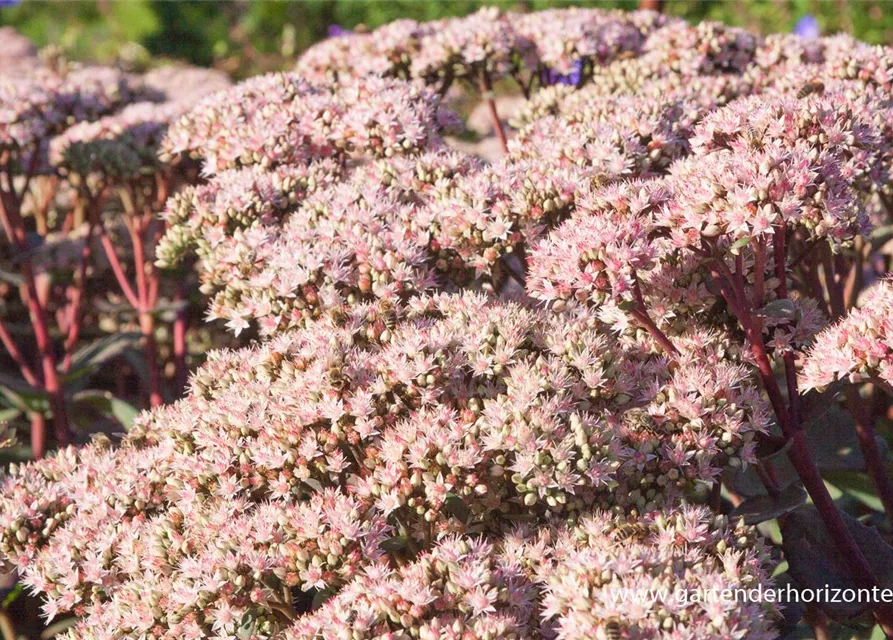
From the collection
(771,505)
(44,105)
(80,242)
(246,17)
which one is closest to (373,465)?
(771,505)

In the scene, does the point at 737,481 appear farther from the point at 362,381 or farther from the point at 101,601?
the point at 101,601

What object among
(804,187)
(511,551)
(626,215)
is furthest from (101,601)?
(804,187)

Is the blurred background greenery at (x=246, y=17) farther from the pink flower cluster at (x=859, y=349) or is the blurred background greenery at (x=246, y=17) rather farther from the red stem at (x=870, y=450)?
the pink flower cluster at (x=859, y=349)

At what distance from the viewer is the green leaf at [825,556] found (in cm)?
238

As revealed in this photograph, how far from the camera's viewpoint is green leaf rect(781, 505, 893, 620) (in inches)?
93.8

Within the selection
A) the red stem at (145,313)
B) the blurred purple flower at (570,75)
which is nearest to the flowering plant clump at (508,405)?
the blurred purple flower at (570,75)

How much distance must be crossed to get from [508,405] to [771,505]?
802mm

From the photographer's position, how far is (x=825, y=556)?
8.16 feet

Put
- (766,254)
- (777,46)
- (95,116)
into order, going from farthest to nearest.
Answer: (95,116) < (777,46) < (766,254)

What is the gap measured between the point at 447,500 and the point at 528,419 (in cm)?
30

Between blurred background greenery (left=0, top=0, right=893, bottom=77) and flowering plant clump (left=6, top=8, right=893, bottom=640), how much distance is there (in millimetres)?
9465

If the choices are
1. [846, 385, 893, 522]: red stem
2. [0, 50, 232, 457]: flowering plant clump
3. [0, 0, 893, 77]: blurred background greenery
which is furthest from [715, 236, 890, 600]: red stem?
[0, 0, 893, 77]: blurred background greenery

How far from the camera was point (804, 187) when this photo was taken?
2248mm

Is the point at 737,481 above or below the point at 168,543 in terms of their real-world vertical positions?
below
